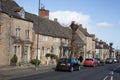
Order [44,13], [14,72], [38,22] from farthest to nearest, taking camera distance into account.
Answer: [44,13]
[38,22]
[14,72]

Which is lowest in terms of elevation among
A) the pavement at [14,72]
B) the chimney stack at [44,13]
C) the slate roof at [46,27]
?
the pavement at [14,72]

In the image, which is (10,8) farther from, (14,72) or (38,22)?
(14,72)

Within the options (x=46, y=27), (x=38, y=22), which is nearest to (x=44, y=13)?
(x=46, y=27)

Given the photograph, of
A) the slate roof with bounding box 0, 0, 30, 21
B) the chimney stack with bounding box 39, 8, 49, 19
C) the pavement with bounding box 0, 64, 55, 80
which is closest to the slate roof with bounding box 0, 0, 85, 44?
the slate roof with bounding box 0, 0, 30, 21

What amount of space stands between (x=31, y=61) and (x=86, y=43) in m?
44.1

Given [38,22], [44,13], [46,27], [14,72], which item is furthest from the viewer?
[44,13]

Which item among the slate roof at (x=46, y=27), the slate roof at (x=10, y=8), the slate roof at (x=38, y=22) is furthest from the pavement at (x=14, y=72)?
the slate roof at (x=46, y=27)

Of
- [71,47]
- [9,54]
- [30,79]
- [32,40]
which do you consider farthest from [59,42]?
[30,79]

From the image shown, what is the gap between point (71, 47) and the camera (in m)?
65.6

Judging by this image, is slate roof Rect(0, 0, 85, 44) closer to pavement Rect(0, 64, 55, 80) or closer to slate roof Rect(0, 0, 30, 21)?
slate roof Rect(0, 0, 30, 21)

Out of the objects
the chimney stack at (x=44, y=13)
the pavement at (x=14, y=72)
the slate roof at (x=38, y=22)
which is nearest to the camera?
the pavement at (x=14, y=72)

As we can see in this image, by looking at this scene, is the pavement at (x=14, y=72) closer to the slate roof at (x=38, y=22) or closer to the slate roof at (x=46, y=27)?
the slate roof at (x=38, y=22)

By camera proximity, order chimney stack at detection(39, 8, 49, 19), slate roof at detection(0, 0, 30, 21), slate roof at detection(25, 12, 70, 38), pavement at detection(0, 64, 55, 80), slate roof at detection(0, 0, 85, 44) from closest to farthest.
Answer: pavement at detection(0, 64, 55, 80) < slate roof at detection(0, 0, 30, 21) < slate roof at detection(0, 0, 85, 44) < slate roof at detection(25, 12, 70, 38) < chimney stack at detection(39, 8, 49, 19)

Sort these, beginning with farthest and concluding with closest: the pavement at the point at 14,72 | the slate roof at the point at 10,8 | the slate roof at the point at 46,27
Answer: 1. the slate roof at the point at 46,27
2. the slate roof at the point at 10,8
3. the pavement at the point at 14,72
